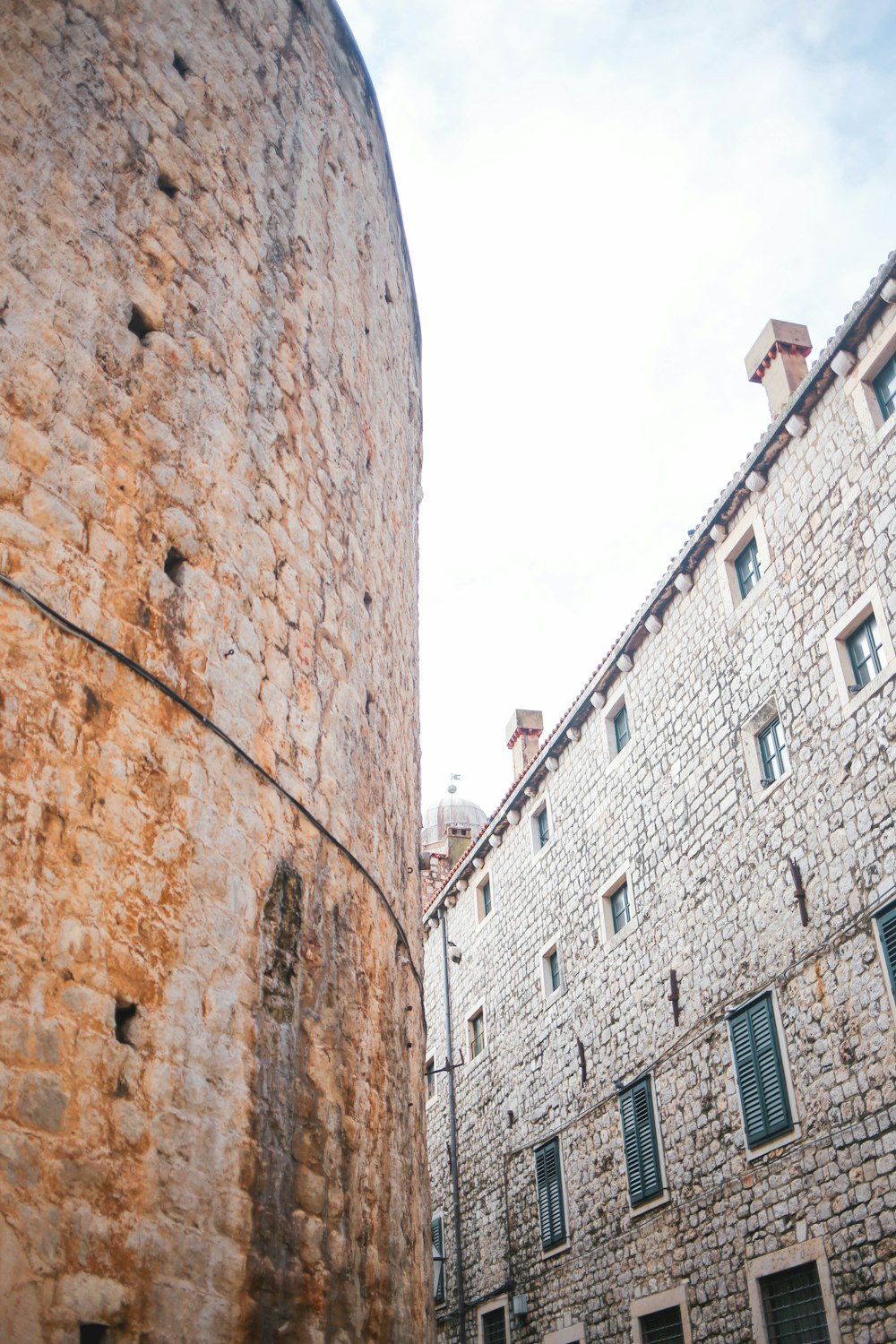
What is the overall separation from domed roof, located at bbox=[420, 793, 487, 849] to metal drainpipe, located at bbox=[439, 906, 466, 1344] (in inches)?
564

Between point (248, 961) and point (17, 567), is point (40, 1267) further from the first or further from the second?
point (17, 567)

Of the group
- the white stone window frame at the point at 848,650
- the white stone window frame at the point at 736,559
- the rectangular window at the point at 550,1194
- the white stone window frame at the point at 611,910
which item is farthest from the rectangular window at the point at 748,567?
the rectangular window at the point at 550,1194

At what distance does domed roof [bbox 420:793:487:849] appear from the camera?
36.1 meters

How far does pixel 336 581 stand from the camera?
620 cm

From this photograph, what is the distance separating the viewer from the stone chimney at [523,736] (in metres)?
20.7

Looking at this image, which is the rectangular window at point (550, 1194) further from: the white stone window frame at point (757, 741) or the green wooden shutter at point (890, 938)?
the green wooden shutter at point (890, 938)

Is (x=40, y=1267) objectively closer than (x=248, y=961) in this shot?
Yes

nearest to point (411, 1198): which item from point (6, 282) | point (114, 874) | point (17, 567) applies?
point (114, 874)

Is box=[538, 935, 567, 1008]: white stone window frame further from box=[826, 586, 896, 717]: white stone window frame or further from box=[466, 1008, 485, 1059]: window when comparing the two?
box=[826, 586, 896, 717]: white stone window frame

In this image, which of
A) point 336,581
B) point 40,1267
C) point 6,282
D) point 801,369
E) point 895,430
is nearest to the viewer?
point 40,1267

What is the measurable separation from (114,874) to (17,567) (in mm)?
1079

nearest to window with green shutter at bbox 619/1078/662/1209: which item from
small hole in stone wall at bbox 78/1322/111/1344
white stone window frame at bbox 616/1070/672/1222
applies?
white stone window frame at bbox 616/1070/672/1222

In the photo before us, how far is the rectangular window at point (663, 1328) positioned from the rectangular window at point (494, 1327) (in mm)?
3971

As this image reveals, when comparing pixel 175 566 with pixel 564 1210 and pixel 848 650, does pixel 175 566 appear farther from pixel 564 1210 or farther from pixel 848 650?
pixel 564 1210
